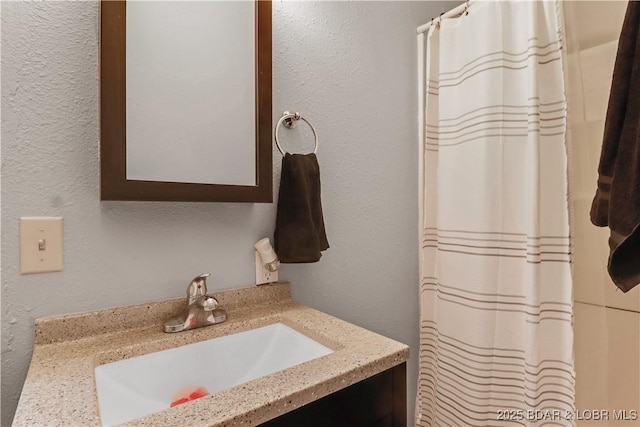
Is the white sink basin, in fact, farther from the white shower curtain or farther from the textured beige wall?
the textured beige wall

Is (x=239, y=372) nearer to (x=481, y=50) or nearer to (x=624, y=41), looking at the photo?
(x=624, y=41)

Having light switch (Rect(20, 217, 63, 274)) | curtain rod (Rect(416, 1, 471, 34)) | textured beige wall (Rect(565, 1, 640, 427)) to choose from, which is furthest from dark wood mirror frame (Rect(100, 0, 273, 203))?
textured beige wall (Rect(565, 1, 640, 427))

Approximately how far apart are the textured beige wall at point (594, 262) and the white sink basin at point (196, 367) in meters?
1.02

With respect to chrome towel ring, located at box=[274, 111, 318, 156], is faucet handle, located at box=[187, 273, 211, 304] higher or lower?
lower

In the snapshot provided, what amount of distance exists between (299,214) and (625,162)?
28.8 inches

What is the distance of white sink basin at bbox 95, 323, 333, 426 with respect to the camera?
622mm

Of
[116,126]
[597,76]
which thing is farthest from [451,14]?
[116,126]

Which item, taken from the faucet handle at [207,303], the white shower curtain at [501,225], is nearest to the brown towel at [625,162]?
the white shower curtain at [501,225]

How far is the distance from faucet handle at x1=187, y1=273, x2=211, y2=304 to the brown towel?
2.93 feet

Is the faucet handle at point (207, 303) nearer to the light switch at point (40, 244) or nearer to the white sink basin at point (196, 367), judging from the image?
the white sink basin at point (196, 367)

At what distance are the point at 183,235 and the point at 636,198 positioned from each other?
981 millimetres

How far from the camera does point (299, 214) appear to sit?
0.92 m

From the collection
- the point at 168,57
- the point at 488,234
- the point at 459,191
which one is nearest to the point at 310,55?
Result: the point at 168,57

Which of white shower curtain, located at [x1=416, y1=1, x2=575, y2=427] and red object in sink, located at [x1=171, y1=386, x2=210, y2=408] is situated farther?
white shower curtain, located at [x1=416, y1=1, x2=575, y2=427]
